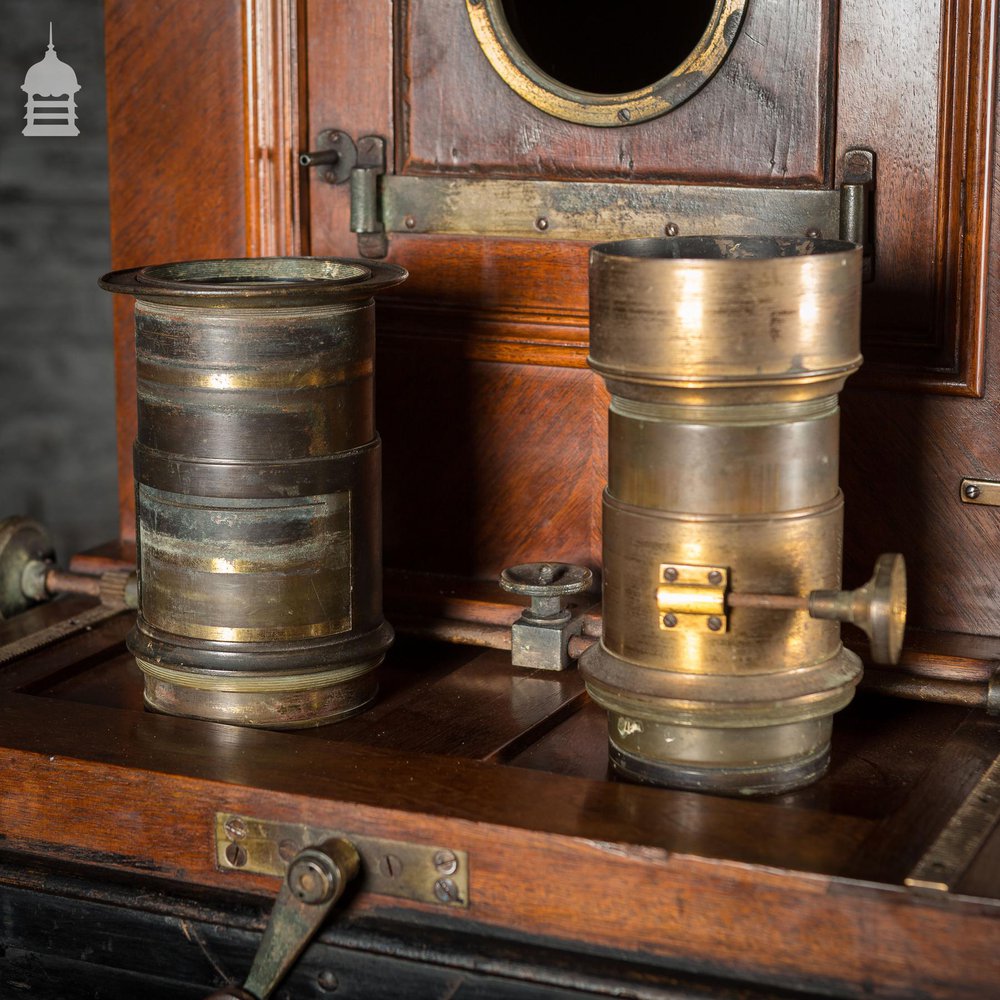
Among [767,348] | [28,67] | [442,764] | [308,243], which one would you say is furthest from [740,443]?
[28,67]

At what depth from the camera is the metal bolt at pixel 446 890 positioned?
6.31 feet

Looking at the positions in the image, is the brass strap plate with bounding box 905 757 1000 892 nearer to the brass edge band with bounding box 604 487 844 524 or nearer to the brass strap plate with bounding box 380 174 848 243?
the brass edge band with bounding box 604 487 844 524

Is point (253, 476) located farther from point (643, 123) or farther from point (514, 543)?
point (643, 123)

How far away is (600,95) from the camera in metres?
2.44

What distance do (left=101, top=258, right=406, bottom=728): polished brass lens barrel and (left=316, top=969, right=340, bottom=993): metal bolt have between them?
0.34 meters

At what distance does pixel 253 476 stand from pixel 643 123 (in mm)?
713

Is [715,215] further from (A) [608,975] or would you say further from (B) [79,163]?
(B) [79,163]

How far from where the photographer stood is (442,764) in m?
2.05

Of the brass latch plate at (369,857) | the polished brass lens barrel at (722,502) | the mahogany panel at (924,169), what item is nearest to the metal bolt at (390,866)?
the brass latch plate at (369,857)

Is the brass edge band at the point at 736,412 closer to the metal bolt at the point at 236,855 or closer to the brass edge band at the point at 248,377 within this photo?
the brass edge band at the point at 248,377

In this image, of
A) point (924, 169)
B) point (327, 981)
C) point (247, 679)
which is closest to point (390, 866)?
point (327, 981)

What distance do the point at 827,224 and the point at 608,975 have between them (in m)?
1.00

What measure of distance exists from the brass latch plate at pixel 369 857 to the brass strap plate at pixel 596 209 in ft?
2.98

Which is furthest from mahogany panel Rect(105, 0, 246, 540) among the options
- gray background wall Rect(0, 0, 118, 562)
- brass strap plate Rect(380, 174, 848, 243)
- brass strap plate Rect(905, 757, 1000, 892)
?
brass strap plate Rect(905, 757, 1000, 892)
